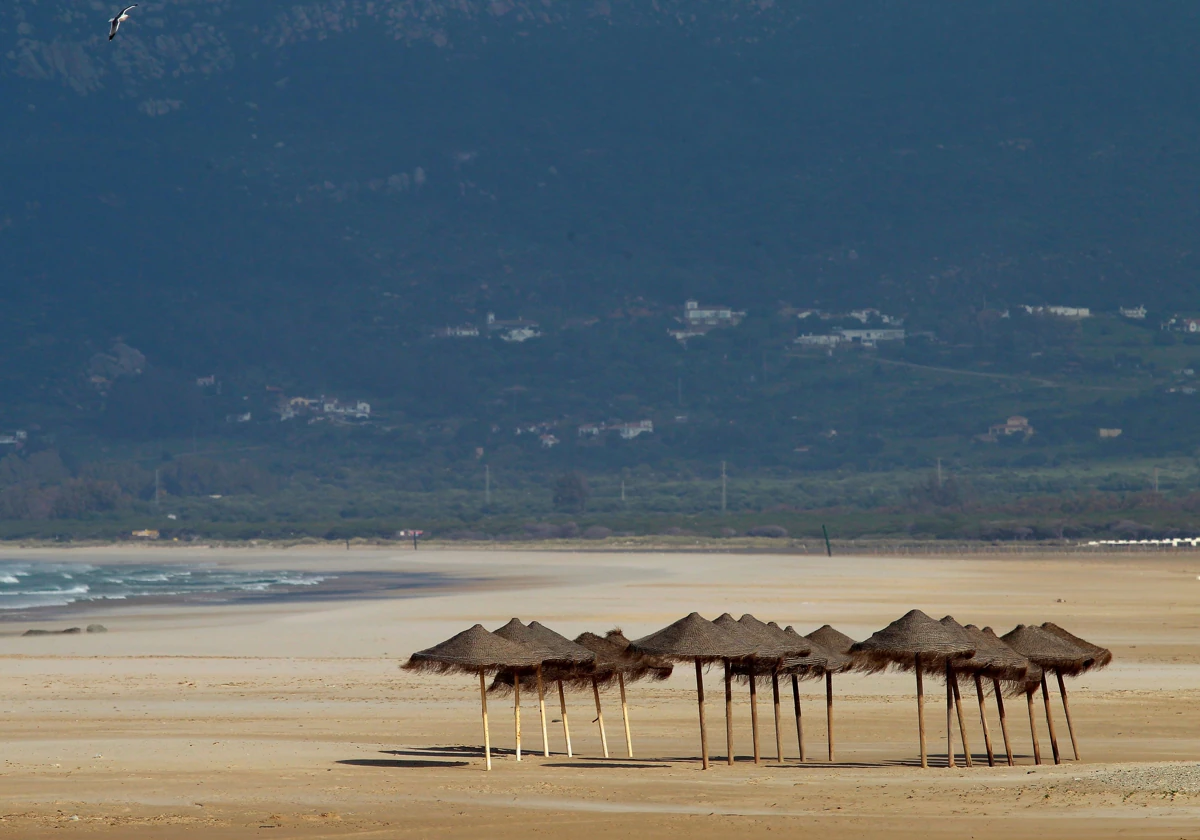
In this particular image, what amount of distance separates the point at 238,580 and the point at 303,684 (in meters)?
44.1

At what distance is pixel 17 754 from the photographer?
63.5 feet

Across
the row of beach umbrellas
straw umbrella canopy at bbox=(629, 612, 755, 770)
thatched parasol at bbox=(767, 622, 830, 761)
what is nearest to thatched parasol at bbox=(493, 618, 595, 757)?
the row of beach umbrellas

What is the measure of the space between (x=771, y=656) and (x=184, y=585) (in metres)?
49.3

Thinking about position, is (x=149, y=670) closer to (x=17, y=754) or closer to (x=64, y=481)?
(x=17, y=754)

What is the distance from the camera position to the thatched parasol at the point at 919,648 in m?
18.1

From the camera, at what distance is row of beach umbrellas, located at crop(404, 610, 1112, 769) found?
18234 mm

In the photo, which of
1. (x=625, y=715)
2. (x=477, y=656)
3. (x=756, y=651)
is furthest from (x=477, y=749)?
(x=756, y=651)

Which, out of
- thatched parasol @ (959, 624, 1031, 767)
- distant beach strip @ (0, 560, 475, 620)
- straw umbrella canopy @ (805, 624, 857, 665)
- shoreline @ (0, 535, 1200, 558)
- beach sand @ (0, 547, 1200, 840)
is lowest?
beach sand @ (0, 547, 1200, 840)

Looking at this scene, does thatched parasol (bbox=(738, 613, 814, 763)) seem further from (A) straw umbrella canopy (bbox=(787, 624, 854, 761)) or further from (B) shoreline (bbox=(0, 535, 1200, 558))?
(B) shoreline (bbox=(0, 535, 1200, 558))

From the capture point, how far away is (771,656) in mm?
18641

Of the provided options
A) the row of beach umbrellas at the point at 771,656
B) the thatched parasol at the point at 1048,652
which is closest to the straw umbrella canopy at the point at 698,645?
the row of beach umbrellas at the point at 771,656

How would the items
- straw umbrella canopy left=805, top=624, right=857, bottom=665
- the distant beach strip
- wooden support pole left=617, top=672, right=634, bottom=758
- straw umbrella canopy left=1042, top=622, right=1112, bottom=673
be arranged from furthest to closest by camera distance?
the distant beach strip → straw umbrella canopy left=805, top=624, right=857, bottom=665 → straw umbrella canopy left=1042, top=622, right=1112, bottom=673 → wooden support pole left=617, top=672, right=634, bottom=758

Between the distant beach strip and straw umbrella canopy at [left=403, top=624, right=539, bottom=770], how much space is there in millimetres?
28978

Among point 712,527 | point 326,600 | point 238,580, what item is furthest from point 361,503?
point 326,600
